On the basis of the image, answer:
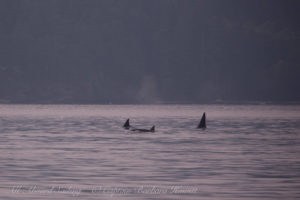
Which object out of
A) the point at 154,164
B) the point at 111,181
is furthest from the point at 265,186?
the point at 154,164

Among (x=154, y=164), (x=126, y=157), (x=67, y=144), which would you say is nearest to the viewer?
(x=154, y=164)

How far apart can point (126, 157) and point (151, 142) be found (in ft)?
45.9

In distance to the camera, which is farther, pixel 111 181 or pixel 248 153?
pixel 248 153

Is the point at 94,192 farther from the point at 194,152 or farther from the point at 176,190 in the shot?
the point at 194,152

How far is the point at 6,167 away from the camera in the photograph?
123 ft

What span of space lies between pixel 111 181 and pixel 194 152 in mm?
15214

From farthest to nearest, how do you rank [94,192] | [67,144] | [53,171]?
[67,144]
[53,171]
[94,192]

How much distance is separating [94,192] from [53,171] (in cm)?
629

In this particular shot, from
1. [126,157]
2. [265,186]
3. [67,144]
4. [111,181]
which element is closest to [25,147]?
[67,144]

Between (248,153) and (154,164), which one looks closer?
(154,164)

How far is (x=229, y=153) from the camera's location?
47000mm

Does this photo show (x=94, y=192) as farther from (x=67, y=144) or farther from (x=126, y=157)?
(x=67, y=144)

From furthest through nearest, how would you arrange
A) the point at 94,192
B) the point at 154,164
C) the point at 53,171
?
the point at 154,164, the point at 53,171, the point at 94,192

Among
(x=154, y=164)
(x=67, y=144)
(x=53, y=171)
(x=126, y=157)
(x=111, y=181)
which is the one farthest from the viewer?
(x=67, y=144)
